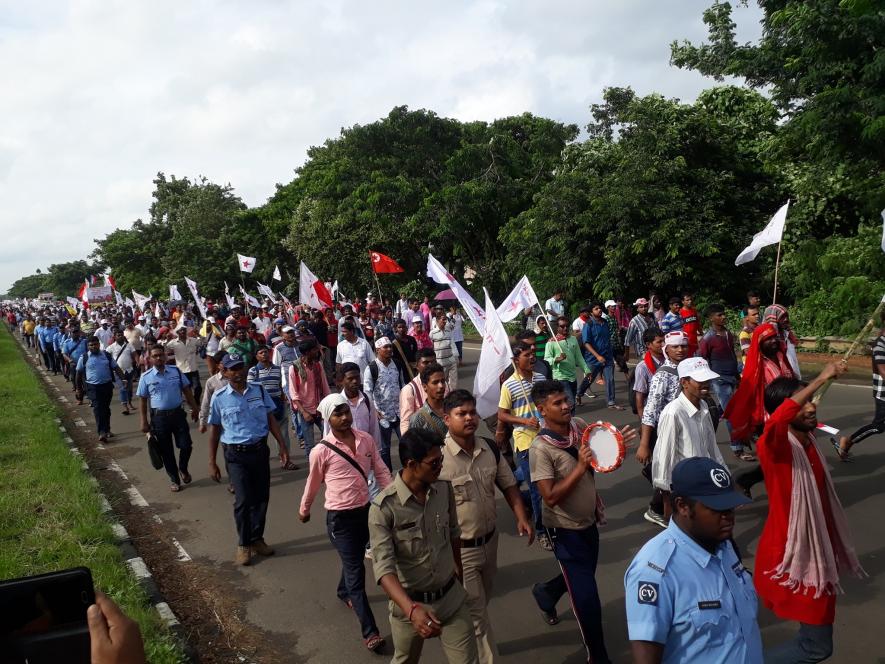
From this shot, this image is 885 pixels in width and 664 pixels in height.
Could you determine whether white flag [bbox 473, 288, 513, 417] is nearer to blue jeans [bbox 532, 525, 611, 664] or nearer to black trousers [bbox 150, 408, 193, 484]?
blue jeans [bbox 532, 525, 611, 664]

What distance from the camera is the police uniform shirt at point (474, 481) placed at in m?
4.08

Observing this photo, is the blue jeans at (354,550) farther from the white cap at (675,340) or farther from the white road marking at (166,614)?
the white cap at (675,340)

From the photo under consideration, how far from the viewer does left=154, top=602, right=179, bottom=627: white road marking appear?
4.93 meters

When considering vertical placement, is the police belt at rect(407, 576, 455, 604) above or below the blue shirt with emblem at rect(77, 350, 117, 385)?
below

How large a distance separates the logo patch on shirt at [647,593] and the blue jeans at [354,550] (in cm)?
268

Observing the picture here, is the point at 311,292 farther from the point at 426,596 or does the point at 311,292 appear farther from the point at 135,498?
the point at 426,596

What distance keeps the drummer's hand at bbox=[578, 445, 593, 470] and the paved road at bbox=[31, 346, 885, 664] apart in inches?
49.5

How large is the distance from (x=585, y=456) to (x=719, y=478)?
4.93 feet

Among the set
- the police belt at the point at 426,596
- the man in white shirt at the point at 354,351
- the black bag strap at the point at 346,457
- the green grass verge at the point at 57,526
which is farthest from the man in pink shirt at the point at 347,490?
the man in white shirt at the point at 354,351

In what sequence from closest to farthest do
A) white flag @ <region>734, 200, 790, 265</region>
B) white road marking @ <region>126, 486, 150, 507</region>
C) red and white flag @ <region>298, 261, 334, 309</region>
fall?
white road marking @ <region>126, 486, 150, 507</region>, white flag @ <region>734, 200, 790, 265</region>, red and white flag @ <region>298, 261, 334, 309</region>

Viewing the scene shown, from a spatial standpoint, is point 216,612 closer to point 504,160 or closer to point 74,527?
point 74,527

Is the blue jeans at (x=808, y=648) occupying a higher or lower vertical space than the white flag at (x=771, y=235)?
lower

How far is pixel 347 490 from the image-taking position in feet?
15.7

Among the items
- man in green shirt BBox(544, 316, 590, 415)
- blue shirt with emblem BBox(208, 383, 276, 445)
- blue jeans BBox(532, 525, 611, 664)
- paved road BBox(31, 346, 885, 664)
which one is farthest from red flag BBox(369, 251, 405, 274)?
blue jeans BBox(532, 525, 611, 664)
